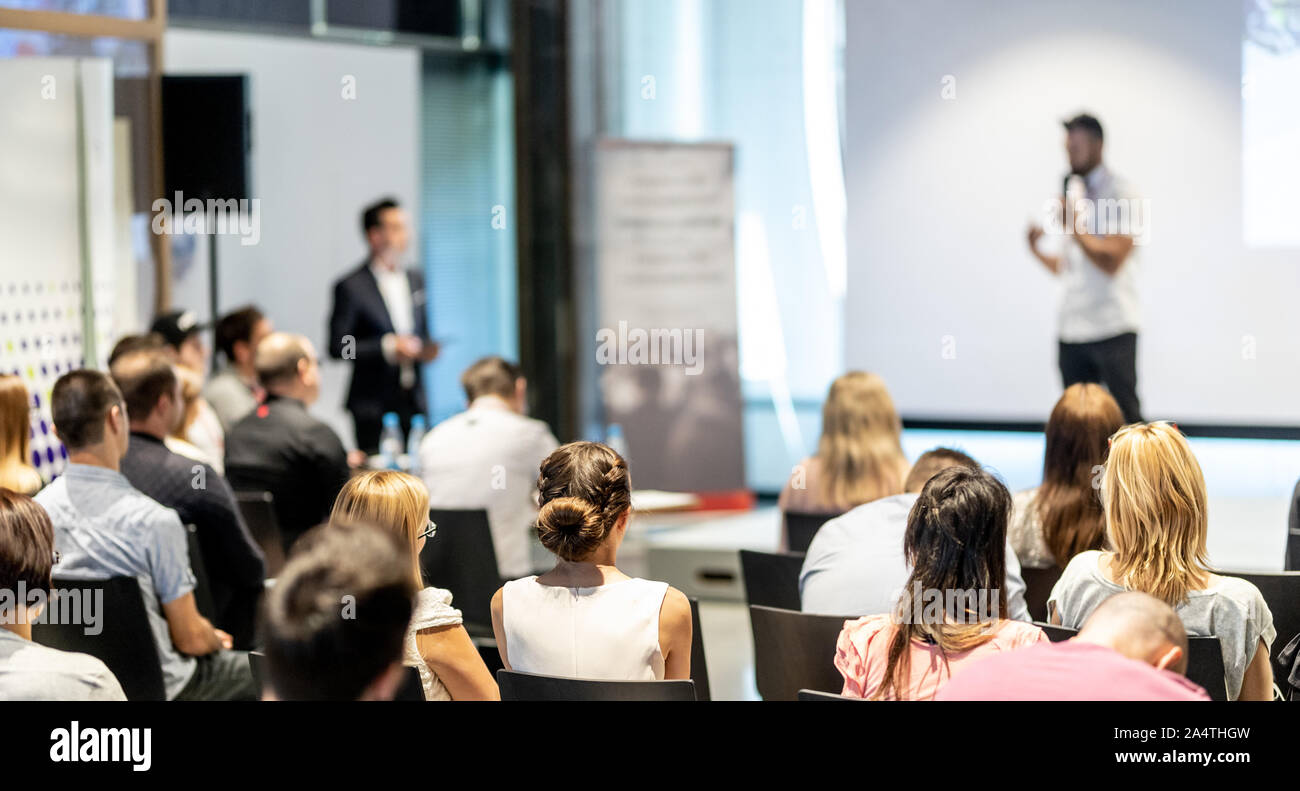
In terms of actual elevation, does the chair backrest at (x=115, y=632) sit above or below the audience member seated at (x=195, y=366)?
below

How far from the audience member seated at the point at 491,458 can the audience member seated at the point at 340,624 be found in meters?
2.91

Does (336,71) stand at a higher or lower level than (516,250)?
higher

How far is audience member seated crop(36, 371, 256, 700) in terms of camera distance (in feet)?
10.6

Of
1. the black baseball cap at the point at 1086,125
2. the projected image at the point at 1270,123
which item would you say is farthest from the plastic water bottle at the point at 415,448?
the projected image at the point at 1270,123

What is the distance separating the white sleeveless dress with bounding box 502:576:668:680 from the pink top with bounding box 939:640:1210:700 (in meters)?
0.76

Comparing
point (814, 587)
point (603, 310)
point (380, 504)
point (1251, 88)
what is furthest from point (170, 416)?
point (1251, 88)

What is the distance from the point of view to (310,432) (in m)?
4.43

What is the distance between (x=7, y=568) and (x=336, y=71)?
5.46 m

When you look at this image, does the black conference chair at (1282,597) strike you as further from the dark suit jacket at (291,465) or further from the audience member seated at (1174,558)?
the dark suit jacket at (291,465)

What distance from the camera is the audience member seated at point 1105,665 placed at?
1.77 m

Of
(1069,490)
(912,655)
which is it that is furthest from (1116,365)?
(912,655)

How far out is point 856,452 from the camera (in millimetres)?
4082

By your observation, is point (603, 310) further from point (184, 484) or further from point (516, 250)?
point (184, 484)

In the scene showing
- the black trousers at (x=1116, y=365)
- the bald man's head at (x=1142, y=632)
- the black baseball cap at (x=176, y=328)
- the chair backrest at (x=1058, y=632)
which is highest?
the black baseball cap at (x=176, y=328)
